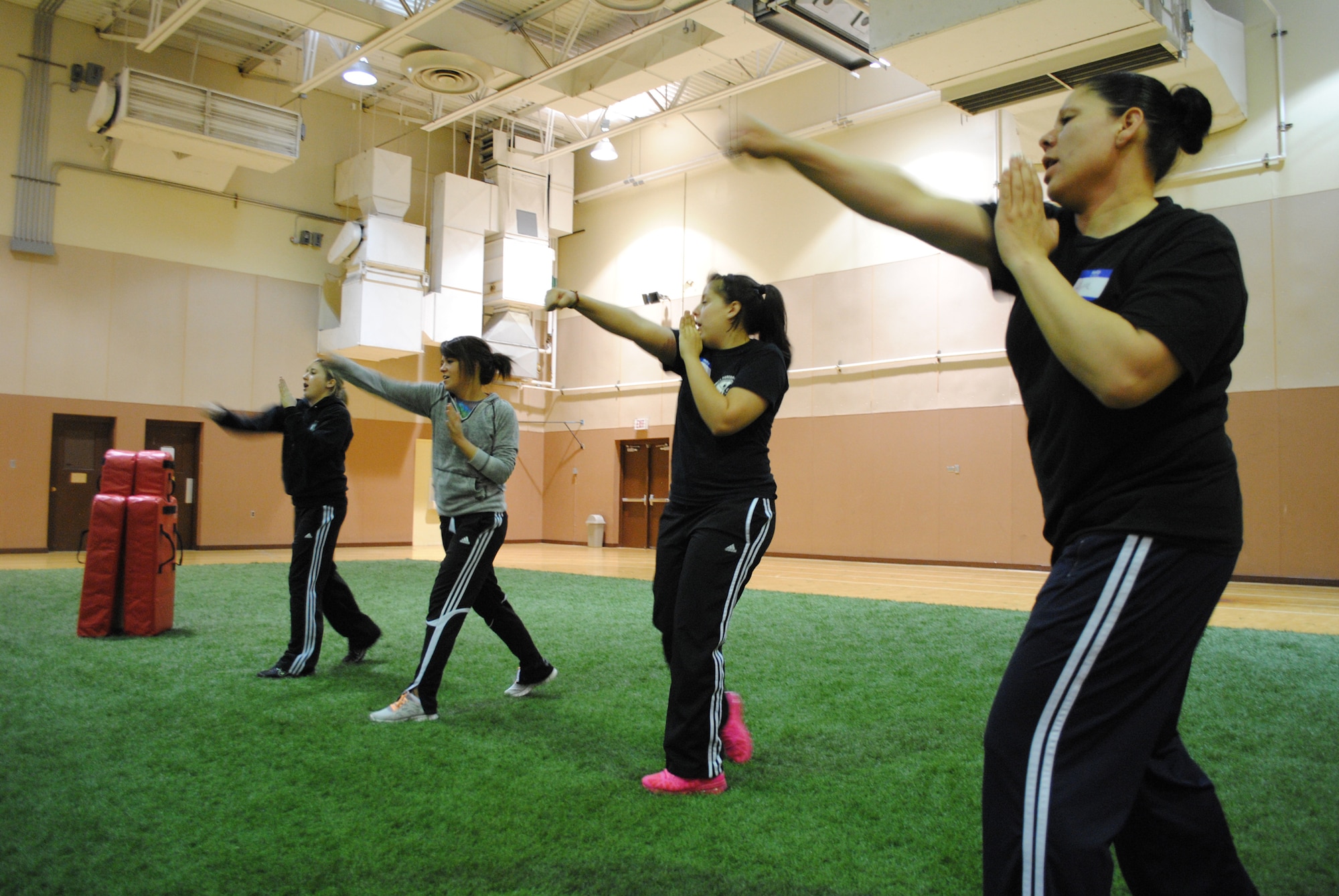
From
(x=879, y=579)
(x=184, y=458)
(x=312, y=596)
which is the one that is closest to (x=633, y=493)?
(x=879, y=579)

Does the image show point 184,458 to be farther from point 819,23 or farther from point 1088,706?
point 1088,706

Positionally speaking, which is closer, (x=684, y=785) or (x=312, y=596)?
(x=684, y=785)

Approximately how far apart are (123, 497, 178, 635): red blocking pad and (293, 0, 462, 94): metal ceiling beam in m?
6.68

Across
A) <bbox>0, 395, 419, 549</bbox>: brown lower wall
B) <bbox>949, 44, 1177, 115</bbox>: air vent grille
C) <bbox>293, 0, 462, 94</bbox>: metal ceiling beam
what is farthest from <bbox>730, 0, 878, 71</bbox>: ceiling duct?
<bbox>0, 395, 419, 549</bbox>: brown lower wall

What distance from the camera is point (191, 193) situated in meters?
15.1

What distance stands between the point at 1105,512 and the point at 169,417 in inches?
631

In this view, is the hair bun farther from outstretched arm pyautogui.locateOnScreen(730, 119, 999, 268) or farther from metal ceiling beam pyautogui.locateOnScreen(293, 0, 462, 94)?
metal ceiling beam pyautogui.locateOnScreen(293, 0, 462, 94)

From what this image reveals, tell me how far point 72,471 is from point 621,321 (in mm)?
14450

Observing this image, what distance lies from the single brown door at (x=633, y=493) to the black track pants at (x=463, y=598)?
1347 cm

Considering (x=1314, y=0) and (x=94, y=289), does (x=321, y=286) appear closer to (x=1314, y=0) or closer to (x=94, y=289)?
(x=94, y=289)

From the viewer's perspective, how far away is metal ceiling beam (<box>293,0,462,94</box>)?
10211 millimetres

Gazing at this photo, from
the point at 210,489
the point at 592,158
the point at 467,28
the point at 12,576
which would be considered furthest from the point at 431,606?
the point at 592,158

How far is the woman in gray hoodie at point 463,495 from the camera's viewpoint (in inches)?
151

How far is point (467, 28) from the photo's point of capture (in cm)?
1151
